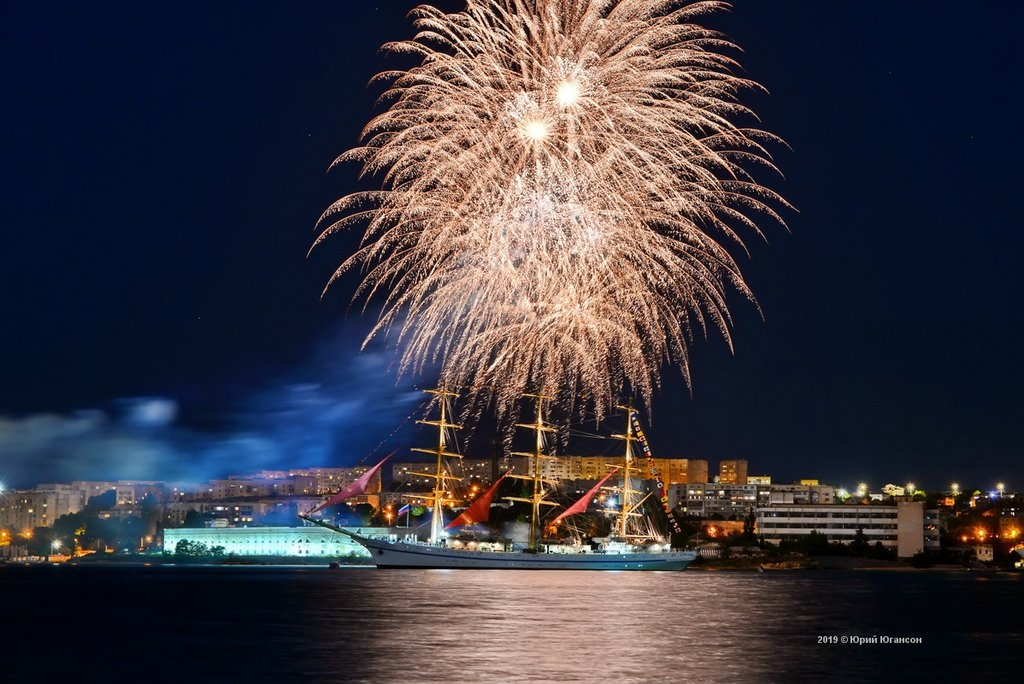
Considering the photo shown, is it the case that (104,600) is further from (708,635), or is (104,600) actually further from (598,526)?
(598,526)

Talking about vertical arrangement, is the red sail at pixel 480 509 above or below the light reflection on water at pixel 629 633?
above

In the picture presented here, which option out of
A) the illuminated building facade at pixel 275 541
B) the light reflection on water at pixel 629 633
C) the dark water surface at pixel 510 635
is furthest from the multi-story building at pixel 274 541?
the light reflection on water at pixel 629 633

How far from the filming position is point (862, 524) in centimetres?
16638

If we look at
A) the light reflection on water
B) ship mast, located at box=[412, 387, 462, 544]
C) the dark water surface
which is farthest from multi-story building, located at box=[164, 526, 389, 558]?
the light reflection on water

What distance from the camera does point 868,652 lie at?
1668 inches

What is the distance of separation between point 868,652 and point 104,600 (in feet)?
169

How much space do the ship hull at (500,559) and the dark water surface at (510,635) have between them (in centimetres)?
3773

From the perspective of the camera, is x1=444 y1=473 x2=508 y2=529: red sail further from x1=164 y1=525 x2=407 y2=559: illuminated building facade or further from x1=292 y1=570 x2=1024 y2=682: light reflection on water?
x1=164 y1=525 x2=407 y2=559: illuminated building facade

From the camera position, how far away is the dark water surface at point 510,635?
36906 millimetres

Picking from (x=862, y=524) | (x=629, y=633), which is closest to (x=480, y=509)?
(x=629, y=633)

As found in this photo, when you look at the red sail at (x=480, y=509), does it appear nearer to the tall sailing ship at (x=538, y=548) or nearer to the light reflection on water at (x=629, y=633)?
the tall sailing ship at (x=538, y=548)

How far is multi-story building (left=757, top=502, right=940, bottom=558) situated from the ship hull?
4548 centimetres

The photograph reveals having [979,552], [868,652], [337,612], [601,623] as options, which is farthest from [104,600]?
[979,552]

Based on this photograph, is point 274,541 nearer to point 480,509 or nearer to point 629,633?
point 480,509
